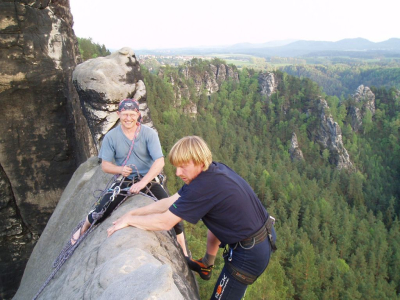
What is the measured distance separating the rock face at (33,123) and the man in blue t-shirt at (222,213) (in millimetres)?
5935

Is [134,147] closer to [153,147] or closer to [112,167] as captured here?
[153,147]

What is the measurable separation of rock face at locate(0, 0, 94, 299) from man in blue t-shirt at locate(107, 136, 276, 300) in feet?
19.5

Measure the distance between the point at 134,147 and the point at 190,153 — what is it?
203 cm

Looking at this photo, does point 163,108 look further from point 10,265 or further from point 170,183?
point 10,265

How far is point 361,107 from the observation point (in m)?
71.8

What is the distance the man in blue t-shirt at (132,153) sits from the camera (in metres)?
4.98

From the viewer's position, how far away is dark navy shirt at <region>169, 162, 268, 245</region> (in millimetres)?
3324

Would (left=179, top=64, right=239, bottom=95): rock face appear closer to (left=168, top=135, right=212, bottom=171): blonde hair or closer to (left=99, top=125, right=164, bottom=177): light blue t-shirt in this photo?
(left=99, top=125, right=164, bottom=177): light blue t-shirt

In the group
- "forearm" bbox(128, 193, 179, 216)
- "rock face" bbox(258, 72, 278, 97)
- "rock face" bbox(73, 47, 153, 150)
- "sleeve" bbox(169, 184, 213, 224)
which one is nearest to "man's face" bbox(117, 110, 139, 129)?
"forearm" bbox(128, 193, 179, 216)

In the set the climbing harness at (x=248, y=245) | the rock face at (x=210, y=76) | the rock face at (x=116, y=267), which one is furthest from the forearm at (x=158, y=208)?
the rock face at (x=210, y=76)

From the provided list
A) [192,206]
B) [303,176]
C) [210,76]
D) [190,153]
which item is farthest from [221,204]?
[210,76]

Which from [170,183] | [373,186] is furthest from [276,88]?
[170,183]

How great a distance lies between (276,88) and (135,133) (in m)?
77.6

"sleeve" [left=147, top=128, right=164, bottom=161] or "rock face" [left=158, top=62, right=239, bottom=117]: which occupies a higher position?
"sleeve" [left=147, top=128, right=164, bottom=161]
